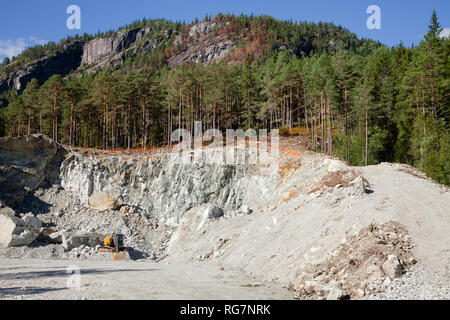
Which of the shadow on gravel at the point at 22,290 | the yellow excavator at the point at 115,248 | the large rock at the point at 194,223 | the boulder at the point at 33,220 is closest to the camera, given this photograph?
the shadow on gravel at the point at 22,290

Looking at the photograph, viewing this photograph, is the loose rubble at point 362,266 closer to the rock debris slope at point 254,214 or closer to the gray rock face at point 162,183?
the rock debris slope at point 254,214

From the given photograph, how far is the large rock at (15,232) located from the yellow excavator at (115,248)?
224 inches

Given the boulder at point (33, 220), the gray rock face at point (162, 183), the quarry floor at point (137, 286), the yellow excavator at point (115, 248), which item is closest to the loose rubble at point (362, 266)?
the quarry floor at point (137, 286)

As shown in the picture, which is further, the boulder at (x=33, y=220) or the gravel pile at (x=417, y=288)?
the boulder at (x=33, y=220)

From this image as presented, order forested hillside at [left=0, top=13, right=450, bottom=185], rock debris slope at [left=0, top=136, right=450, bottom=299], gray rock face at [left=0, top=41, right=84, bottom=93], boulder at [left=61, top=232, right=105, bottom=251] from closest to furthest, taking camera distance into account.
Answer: rock debris slope at [left=0, top=136, right=450, bottom=299], boulder at [left=61, top=232, right=105, bottom=251], forested hillside at [left=0, top=13, right=450, bottom=185], gray rock face at [left=0, top=41, right=84, bottom=93]

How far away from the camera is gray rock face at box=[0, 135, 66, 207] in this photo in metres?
34.0

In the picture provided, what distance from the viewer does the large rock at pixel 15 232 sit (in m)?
25.4

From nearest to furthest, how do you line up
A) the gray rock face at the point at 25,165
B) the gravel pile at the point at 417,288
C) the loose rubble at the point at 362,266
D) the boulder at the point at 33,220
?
the gravel pile at the point at 417,288 < the loose rubble at the point at 362,266 < the boulder at the point at 33,220 < the gray rock face at the point at 25,165

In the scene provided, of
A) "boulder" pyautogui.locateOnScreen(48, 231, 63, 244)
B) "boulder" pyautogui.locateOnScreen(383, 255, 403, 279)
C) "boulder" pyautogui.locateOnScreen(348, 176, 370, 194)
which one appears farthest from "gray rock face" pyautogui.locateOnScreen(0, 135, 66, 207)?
"boulder" pyautogui.locateOnScreen(383, 255, 403, 279)

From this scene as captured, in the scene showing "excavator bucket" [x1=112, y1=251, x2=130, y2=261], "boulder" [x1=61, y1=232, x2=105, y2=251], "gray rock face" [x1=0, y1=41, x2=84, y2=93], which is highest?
"gray rock face" [x1=0, y1=41, x2=84, y2=93]

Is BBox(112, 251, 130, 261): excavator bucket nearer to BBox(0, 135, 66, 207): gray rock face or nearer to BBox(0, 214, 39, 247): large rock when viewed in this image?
BBox(0, 214, 39, 247): large rock

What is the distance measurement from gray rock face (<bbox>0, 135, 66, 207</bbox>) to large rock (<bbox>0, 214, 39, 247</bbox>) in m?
7.97

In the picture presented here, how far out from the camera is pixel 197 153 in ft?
118
